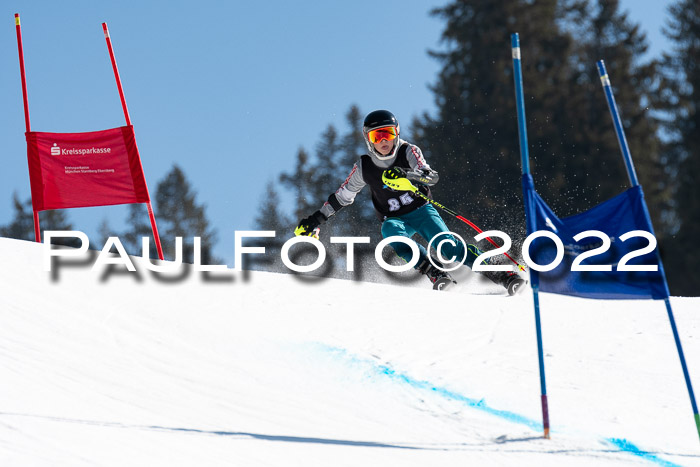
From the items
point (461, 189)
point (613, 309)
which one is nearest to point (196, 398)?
point (613, 309)

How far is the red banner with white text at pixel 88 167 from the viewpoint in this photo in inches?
343

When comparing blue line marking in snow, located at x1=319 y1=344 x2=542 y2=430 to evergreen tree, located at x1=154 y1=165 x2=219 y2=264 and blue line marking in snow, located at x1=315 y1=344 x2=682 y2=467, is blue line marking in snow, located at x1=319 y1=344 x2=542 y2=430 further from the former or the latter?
evergreen tree, located at x1=154 y1=165 x2=219 y2=264

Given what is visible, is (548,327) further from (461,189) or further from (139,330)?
(461,189)

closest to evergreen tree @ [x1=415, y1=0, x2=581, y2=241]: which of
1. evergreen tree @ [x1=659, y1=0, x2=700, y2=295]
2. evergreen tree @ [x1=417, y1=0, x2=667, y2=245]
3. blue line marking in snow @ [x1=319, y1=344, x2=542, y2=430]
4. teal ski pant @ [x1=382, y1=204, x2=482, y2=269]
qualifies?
evergreen tree @ [x1=417, y1=0, x2=667, y2=245]

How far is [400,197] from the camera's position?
6.23 m

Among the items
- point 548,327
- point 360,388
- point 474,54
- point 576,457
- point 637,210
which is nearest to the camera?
point 576,457

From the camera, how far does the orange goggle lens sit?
19.4 ft

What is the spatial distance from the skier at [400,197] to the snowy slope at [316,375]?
0.59 meters

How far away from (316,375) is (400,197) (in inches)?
76.1

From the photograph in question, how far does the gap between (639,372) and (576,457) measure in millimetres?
1994

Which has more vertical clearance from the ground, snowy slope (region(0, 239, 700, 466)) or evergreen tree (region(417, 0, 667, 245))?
evergreen tree (region(417, 0, 667, 245))

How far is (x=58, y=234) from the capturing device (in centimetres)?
677

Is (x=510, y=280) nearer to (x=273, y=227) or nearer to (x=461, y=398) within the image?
(x=461, y=398)

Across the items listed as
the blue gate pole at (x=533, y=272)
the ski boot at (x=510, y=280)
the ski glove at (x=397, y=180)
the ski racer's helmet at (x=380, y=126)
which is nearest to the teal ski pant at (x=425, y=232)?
the ski boot at (x=510, y=280)
